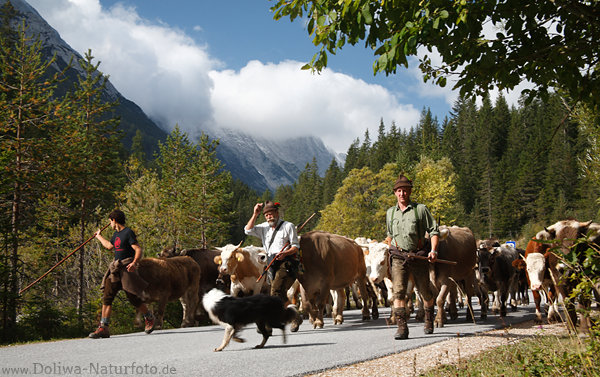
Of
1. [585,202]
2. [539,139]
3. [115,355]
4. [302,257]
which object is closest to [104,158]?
[302,257]

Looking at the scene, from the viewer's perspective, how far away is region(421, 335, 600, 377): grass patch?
13.2ft

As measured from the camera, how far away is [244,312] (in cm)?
705

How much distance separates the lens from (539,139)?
101500 millimetres

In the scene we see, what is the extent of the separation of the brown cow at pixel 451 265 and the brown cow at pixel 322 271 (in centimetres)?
222

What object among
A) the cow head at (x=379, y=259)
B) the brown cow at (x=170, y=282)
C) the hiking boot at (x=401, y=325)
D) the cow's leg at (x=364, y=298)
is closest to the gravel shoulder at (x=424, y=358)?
the hiking boot at (x=401, y=325)

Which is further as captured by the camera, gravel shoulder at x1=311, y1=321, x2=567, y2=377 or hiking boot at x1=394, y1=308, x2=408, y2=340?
hiking boot at x1=394, y1=308, x2=408, y2=340

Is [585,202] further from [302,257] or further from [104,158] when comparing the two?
[302,257]

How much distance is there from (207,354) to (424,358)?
2.90m

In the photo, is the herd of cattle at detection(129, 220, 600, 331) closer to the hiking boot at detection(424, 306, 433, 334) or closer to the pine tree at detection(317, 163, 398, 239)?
the hiking boot at detection(424, 306, 433, 334)

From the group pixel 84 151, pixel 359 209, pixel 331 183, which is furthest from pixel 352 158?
pixel 84 151

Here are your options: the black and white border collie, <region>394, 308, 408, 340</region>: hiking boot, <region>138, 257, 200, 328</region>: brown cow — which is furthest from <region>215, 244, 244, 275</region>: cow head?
<region>394, 308, 408, 340</region>: hiking boot

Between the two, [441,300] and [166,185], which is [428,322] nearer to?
[441,300]

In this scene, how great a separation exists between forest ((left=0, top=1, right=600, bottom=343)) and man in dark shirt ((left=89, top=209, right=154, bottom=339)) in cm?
363

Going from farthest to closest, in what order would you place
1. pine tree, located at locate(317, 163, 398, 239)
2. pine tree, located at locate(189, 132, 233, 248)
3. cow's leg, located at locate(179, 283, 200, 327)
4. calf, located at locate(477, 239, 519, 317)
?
pine tree, located at locate(317, 163, 398, 239) → pine tree, located at locate(189, 132, 233, 248) → calf, located at locate(477, 239, 519, 317) → cow's leg, located at locate(179, 283, 200, 327)
